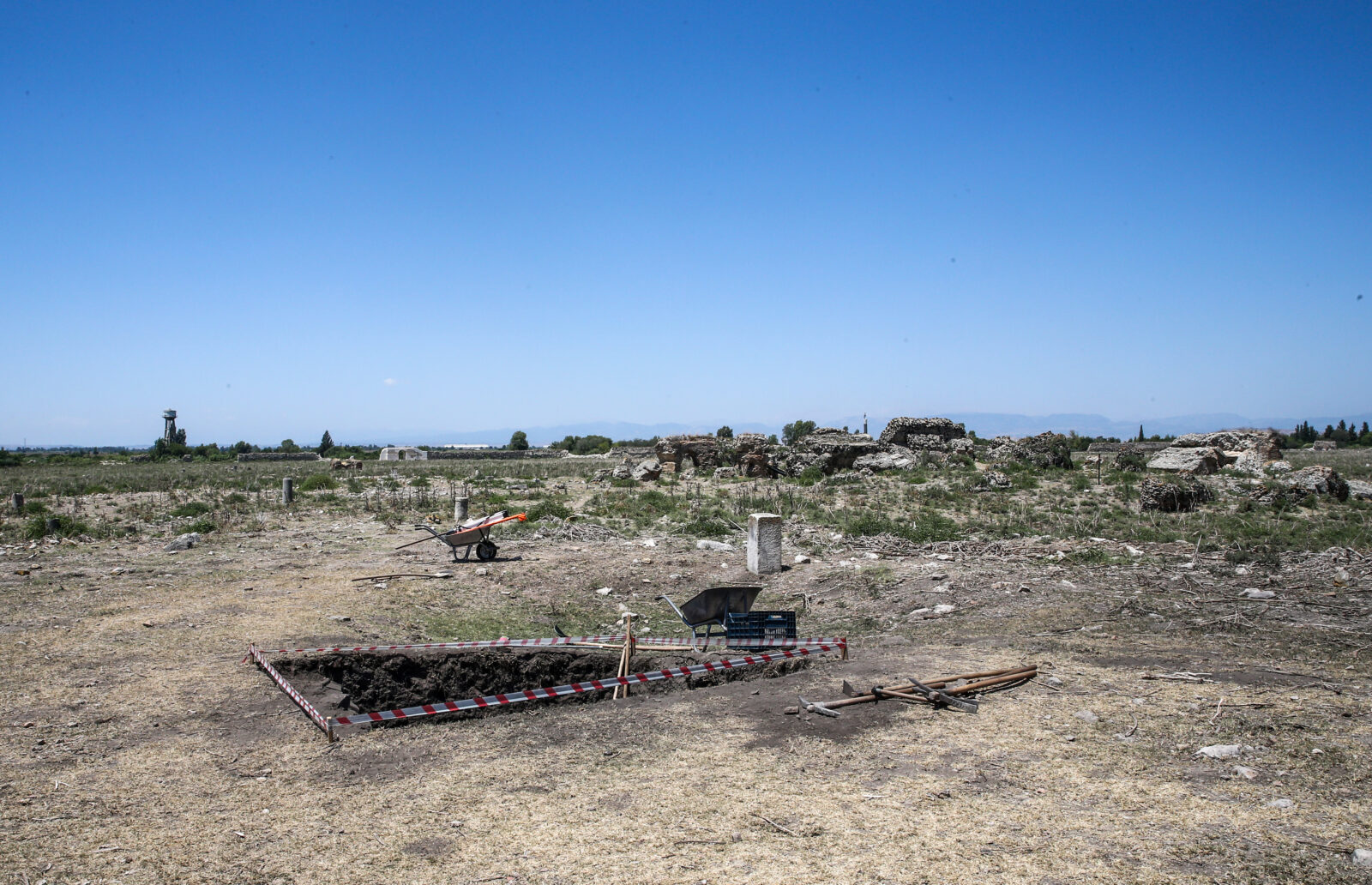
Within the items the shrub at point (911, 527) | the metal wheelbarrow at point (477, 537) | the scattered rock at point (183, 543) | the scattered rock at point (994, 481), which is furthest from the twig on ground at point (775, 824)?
the scattered rock at point (994, 481)

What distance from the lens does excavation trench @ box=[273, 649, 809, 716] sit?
24.7 ft

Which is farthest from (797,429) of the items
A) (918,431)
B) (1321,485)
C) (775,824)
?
(775,824)

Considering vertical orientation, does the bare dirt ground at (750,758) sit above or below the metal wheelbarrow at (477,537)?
below

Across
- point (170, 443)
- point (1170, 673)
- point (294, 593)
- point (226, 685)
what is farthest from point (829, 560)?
point (170, 443)

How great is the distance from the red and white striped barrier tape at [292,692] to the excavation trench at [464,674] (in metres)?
0.22

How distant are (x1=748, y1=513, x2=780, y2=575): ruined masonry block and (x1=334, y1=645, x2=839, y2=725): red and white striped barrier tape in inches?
156

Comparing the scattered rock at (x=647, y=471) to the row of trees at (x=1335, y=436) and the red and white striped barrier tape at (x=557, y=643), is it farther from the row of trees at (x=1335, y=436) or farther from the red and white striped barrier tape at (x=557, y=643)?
the row of trees at (x=1335, y=436)

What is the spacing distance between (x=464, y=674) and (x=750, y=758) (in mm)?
3753

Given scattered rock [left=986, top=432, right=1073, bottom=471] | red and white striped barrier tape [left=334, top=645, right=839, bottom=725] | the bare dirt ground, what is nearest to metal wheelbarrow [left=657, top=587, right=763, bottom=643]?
red and white striped barrier tape [left=334, top=645, right=839, bottom=725]

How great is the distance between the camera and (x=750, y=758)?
542 centimetres

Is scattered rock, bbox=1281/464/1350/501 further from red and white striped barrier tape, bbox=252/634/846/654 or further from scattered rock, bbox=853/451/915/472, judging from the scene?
red and white striped barrier tape, bbox=252/634/846/654

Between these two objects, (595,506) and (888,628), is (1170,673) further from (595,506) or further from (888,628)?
→ (595,506)

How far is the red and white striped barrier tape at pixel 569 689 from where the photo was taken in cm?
604

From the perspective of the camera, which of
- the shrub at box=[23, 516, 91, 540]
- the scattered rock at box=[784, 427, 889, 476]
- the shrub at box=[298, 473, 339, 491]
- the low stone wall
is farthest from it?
the low stone wall
